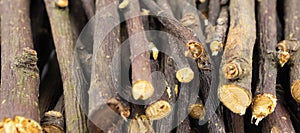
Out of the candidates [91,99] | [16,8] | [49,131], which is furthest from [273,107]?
[16,8]

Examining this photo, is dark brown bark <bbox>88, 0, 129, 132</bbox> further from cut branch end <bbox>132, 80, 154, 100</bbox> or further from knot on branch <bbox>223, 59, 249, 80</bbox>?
knot on branch <bbox>223, 59, 249, 80</bbox>

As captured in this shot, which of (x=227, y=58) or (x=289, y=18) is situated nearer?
Result: (x=227, y=58)

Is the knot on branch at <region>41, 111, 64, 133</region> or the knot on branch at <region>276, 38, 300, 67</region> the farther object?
the knot on branch at <region>276, 38, 300, 67</region>

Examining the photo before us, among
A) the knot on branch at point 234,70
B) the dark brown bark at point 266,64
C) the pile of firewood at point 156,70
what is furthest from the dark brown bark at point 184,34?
the dark brown bark at point 266,64

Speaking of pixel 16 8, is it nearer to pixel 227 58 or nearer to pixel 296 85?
pixel 227 58


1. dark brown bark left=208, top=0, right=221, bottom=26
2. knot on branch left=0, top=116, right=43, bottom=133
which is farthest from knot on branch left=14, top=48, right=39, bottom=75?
dark brown bark left=208, top=0, right=221, bottom=26

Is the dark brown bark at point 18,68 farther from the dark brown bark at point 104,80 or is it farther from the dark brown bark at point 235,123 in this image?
the dark brown bark at point 235,123
